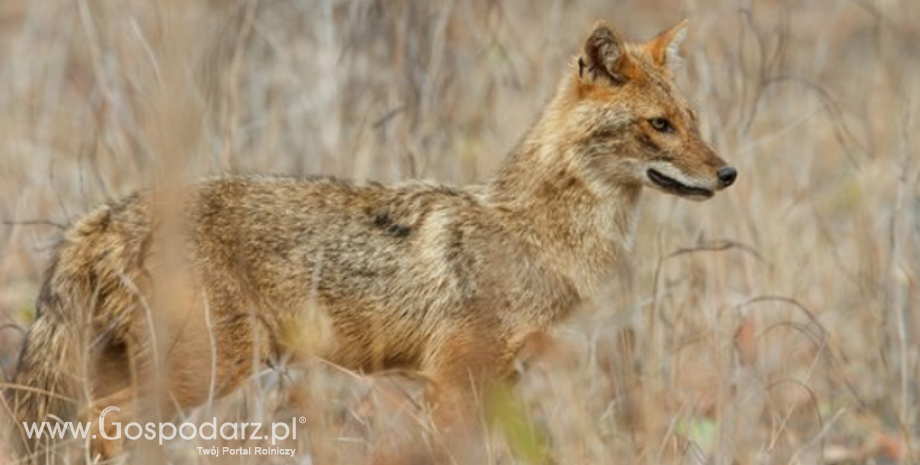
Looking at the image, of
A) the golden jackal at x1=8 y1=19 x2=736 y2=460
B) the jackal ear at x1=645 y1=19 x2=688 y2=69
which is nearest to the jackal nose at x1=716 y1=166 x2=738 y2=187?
the golden jackal at x1=8 y1=19 x2=736 y2=460

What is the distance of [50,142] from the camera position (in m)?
8.27

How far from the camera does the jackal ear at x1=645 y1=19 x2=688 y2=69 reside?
6.21m

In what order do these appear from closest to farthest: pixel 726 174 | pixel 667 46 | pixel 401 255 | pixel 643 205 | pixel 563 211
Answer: pixel 726 174 < pixel 401 255 < pixel 563 211 < pixel 667 46 < pixel 643 205

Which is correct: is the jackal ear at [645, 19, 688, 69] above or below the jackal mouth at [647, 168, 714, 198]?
above

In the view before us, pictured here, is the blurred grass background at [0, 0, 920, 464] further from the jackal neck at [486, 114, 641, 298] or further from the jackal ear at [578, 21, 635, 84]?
the jackal ear at [578, 21, 635, 84]

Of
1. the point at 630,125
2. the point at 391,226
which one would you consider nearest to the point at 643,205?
the point at 630,125

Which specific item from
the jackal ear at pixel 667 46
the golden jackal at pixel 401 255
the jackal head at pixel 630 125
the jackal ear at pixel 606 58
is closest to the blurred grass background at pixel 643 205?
the golden jackal at pixel 401 255

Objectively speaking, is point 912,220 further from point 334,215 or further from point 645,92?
point 334,215

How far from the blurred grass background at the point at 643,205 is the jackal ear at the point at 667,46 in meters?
0.43

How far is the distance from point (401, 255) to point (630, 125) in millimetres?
870

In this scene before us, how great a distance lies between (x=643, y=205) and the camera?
678cm

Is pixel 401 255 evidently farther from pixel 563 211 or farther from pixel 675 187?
pixel 675 187

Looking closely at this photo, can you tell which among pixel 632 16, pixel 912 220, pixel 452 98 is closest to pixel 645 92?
pixel 912 220

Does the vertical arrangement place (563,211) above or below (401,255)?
above
